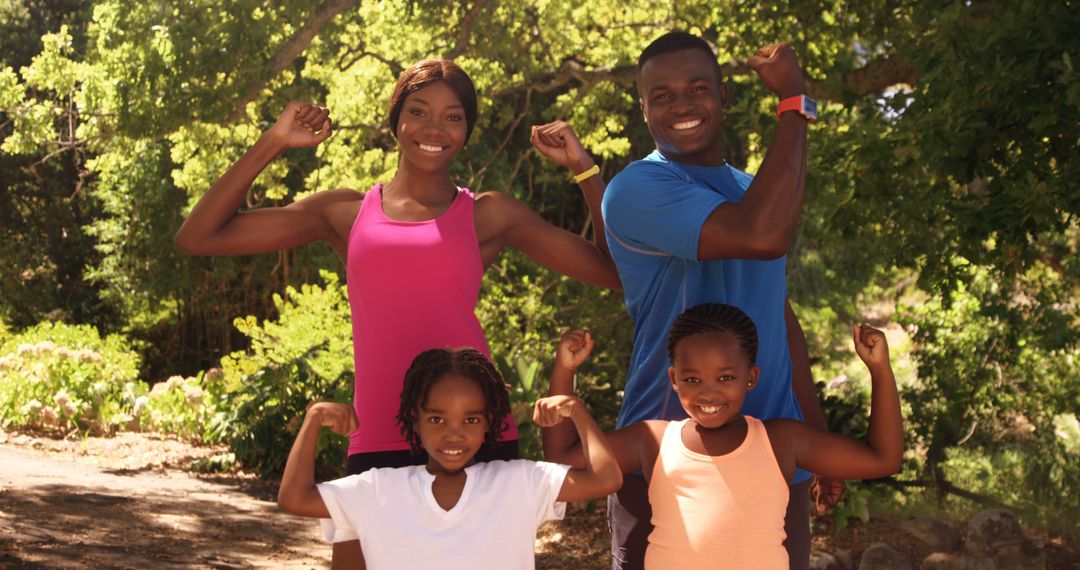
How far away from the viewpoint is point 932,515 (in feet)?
23.1

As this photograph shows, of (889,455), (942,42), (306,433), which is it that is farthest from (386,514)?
(942,42)

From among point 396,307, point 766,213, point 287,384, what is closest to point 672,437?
point 766,213

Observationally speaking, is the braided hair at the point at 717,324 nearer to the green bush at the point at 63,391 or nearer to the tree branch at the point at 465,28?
the tree branch at the point at 465,28

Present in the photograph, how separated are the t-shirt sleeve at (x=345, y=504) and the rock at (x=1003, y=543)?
4.47 m

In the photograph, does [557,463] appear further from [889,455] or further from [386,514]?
[889,455]

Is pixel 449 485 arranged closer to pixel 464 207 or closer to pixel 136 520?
pixel 464 207

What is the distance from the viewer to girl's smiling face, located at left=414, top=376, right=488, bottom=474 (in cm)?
241

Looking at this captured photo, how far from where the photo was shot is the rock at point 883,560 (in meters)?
6.00

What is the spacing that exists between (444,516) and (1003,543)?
4450 millimetres

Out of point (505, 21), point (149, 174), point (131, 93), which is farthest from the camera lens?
point (149, 174)

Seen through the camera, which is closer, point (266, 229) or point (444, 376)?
point (444, 376)

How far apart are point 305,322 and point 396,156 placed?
4.80ft

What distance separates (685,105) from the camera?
2.46 m

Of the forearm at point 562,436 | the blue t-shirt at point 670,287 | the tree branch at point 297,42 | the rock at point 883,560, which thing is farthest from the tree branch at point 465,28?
the forearm at point 562,436
